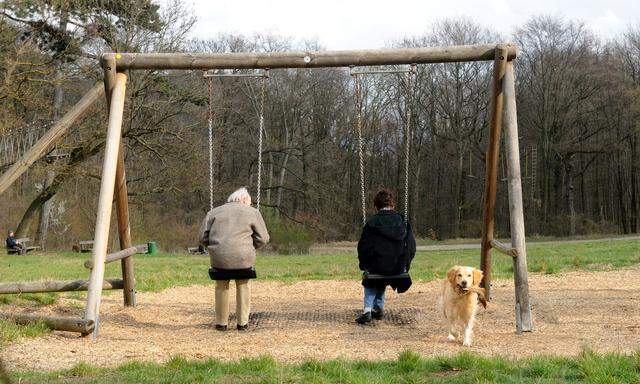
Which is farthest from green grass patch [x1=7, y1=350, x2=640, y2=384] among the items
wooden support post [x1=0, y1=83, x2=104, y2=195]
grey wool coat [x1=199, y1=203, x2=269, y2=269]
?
wooden support post [x1=0, y1=83, x2=104, y2=195]

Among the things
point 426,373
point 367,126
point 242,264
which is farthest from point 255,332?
point 367,126

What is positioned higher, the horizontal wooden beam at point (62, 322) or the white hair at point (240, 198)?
the white hair at point (240, 198)

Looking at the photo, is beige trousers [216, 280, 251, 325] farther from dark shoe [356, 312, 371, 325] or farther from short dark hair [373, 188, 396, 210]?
short dark hair [373, 188, 396, 210]

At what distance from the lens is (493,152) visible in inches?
362

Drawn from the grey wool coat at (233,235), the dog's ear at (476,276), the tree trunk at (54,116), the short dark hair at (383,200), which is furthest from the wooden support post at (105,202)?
the tree trunk at (54,116)

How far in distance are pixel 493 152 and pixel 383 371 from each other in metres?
4.34

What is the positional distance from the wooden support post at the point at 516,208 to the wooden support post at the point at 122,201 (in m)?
4.39

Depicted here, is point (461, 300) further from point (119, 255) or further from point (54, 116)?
point (54, 116)

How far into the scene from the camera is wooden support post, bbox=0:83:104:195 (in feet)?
28.7

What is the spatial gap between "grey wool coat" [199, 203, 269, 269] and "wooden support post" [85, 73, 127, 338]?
1.05m

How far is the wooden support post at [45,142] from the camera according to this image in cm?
876

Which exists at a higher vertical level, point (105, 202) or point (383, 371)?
point (105, 202)

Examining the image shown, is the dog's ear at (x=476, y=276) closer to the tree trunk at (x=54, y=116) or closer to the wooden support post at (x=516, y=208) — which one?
the wooden support post at (x=516, y=208)

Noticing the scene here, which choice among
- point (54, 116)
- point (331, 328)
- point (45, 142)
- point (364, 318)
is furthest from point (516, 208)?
point (54, 116)
